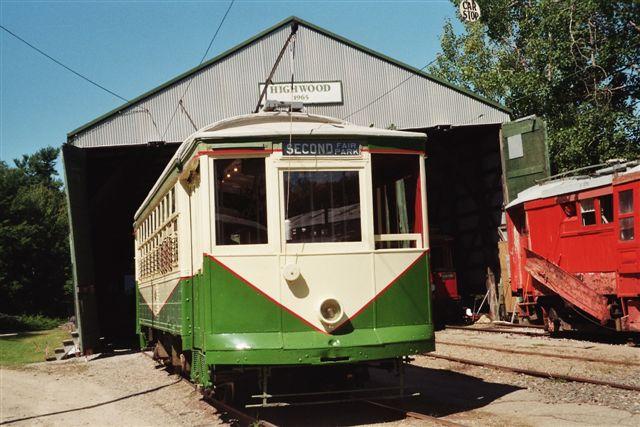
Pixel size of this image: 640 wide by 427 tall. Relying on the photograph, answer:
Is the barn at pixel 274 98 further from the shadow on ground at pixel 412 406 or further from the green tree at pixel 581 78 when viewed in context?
the shadow on ground at pixel 412 406

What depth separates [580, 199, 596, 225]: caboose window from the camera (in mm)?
14320

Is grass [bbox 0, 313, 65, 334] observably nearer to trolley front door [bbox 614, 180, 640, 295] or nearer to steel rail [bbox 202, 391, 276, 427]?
steel rail [bbox 202, 391, 276, 427]

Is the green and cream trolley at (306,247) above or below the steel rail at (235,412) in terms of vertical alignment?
above

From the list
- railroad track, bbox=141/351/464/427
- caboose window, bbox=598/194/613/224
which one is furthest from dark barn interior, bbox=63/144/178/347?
railroad track, bbox=141/351/464/427

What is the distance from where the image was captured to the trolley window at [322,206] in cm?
733

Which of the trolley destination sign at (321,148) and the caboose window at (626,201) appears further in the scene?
the caboose window at (626,201)

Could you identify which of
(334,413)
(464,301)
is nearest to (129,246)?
(464,301)

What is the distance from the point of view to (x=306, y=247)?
23.9 ft

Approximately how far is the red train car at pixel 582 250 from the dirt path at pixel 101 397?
797 centimetres

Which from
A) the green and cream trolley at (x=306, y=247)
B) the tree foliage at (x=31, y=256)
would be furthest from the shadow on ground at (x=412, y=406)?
the tree foliage at (x=31, y=256)

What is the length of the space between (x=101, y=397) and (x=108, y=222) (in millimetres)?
15565

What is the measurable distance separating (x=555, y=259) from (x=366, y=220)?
30.8ft

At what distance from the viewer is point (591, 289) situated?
14.2 meters

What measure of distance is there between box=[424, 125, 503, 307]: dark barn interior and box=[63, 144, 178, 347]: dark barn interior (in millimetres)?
9197
